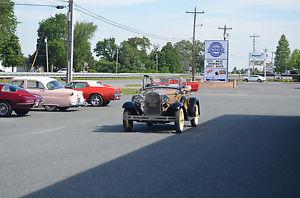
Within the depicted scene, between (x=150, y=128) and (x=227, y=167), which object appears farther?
(x=150, y=128)

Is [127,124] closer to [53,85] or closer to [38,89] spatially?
[38,89]

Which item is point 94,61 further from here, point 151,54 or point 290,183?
point 290,183

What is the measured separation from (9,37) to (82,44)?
37276mm

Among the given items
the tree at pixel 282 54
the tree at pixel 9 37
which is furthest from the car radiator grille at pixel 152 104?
the tree at pixel 282 54

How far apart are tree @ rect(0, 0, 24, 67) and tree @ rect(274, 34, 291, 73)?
79637 millimetres

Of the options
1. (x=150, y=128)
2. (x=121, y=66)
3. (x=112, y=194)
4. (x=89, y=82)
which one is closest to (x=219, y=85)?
(x=89, y=82)

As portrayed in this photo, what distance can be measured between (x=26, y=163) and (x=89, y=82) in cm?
1868

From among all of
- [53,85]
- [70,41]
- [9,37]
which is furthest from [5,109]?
[9,37]

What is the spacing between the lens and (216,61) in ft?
223

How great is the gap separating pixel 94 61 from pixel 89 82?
11055 centimetres

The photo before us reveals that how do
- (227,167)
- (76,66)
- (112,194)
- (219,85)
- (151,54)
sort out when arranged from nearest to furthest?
(112,194) < (227,167) < (219,85) < (76,66) < (151,54)

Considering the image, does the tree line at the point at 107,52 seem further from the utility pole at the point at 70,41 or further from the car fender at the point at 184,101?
the car fender at the point at 184,101

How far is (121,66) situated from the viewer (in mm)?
140125

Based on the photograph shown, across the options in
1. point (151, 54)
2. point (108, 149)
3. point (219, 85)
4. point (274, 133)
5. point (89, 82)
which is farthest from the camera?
point (151, 54)
